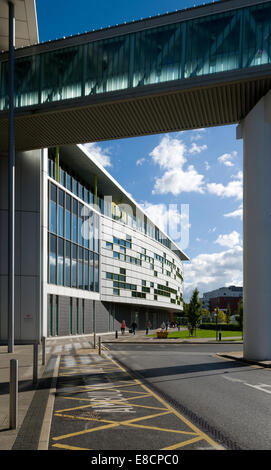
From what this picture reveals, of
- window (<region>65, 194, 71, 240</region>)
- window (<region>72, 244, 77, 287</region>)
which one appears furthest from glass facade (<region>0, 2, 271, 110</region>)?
window (<region>72, 244, 77, 287</region>)

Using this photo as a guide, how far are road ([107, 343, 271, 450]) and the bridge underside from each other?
1126cm

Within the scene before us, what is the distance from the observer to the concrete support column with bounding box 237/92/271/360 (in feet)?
61.3

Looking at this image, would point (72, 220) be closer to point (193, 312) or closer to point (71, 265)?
point (71, 265)

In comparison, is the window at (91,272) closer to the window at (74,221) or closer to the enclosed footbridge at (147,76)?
the window at (74,221)

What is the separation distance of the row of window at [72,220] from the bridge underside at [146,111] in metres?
10.5

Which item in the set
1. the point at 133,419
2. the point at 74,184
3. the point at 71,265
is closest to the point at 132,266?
the point at 74,184

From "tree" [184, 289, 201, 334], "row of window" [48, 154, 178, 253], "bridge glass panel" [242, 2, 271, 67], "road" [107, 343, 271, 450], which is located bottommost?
"tree" [184, 289, 201, 334]

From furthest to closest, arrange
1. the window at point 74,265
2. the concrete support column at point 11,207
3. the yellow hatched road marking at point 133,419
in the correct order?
the window at point 74,265, the concrete support column at point 11,207, the yellow hatched road marking at point 133,419

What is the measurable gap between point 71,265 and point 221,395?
108 ft

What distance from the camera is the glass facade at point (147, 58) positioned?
20.1 meters

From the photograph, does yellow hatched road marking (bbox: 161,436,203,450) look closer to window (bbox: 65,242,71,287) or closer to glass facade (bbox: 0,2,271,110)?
glass facade (bbox: 0,2,271,110)

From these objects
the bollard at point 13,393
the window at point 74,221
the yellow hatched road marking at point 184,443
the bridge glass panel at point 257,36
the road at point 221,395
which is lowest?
the road at point 221,395

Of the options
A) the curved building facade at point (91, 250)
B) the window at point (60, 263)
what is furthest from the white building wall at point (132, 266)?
the window at point (60, 263)

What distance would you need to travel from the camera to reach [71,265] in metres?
42.5
